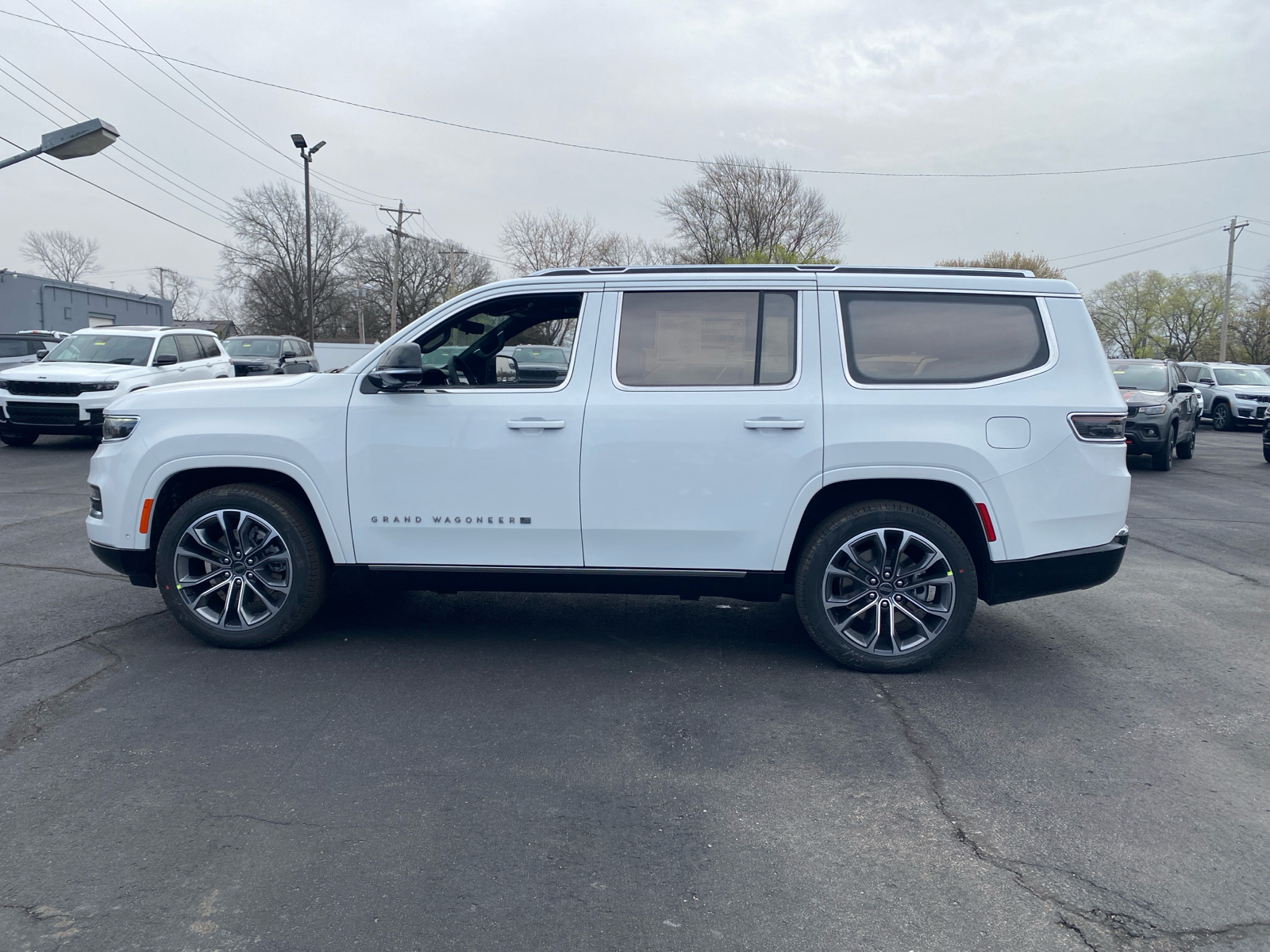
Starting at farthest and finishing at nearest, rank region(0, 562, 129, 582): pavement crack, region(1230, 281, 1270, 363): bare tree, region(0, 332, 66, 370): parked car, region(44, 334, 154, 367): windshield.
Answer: region(1230, 281, 1270, 363): bare tree
region(0, 332, 66, 370): parked car
region(44, 334, 154, 367): windshield
region(0, 562, 129, 582): pavement crack

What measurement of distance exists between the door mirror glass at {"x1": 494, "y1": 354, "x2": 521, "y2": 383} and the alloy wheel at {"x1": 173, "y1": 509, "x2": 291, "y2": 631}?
4.79ft

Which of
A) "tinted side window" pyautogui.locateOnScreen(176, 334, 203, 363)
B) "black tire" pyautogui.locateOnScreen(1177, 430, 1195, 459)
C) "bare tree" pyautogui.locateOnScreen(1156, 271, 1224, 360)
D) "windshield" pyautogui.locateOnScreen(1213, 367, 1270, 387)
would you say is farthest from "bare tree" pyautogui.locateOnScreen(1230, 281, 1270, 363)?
"tinted side window" pyautogui.locateOnScreen(176, 334, 203, 363)

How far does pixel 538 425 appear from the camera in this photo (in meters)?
4.55

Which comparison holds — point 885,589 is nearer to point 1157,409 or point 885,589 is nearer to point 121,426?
point 121,426

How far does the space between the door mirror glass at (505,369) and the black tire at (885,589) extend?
5.98ft

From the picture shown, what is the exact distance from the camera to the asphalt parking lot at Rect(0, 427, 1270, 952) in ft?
8.58

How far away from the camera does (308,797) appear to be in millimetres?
3287

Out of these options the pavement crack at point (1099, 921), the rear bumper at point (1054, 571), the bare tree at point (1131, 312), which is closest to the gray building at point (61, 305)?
the rear bumper at point (1054, 571)

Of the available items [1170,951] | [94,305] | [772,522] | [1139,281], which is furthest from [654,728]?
[1139,281]

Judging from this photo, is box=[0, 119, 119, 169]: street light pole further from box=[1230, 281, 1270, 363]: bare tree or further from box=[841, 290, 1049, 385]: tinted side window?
box=[1230, 281, 1270, 363]: bare tree

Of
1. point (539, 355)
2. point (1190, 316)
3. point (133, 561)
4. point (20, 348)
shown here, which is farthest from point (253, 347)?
point (1190, 316)

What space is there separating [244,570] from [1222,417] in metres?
27.5

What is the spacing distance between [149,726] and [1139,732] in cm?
429

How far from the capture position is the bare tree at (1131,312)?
261 ft
